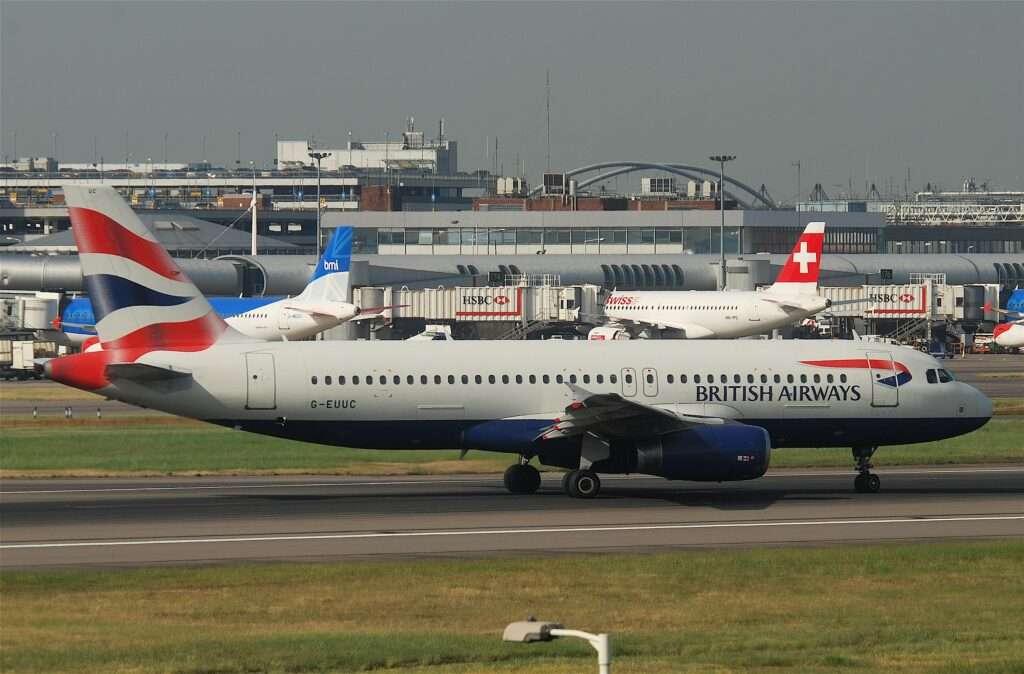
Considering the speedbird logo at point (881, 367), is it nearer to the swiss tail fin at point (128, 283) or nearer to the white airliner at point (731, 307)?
the swiss tail fin at point (128, 283)

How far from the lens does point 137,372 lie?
1330 inches

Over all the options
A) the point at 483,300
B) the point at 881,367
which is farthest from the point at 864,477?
the point at 483,300

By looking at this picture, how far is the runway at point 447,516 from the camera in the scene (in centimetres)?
2812

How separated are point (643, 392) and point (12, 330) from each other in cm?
6945

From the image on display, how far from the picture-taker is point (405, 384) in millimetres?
35469

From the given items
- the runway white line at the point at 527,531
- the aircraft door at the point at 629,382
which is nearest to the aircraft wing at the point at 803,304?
the aircraft door at the point at 629,382

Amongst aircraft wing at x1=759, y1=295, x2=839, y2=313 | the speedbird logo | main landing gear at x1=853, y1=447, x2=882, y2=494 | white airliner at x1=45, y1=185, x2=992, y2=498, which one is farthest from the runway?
aircraft wing at x1=759, y1=295, x2=839, y2=313

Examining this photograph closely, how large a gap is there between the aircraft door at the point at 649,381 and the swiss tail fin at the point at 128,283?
32.5 feet

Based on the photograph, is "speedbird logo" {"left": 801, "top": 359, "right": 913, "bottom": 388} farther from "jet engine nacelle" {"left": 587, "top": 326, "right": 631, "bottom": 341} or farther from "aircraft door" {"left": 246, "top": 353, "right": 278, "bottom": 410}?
"jet engine nacelle" {"left": 587, "top": 326, "right": 631, "bottom": 341}

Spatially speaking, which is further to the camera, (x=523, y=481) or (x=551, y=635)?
(x=523, y=481)

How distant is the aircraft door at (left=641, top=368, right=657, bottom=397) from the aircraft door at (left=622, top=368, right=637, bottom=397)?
0.71 feet

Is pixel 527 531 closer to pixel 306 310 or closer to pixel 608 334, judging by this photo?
pixel 306 310

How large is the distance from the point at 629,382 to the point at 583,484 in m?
2.74

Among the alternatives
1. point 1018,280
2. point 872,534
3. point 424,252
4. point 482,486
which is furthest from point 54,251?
point 872,534
